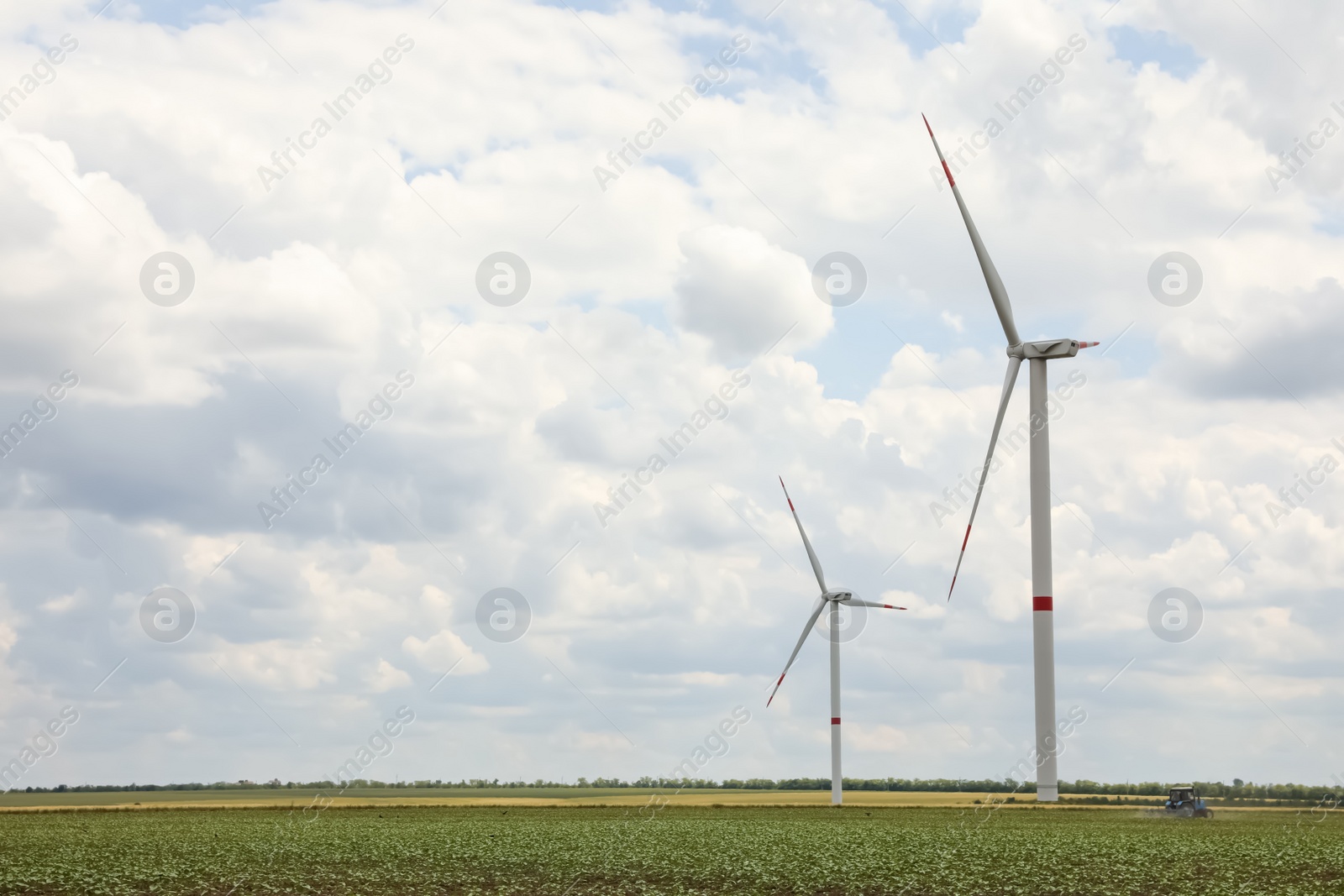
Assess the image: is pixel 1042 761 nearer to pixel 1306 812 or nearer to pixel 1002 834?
pixel 1002 834

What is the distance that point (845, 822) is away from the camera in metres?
80.1

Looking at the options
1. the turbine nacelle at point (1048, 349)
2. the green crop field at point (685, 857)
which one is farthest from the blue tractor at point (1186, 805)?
the turbine nacelle at point (1048, 349)

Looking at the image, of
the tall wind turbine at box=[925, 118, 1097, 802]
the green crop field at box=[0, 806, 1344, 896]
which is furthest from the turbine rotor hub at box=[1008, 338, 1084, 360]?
the green crop field at box=[0, 806, 1344, 896]

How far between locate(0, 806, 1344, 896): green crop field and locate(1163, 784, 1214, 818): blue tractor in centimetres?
1220

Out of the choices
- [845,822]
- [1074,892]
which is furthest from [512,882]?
[845,822]

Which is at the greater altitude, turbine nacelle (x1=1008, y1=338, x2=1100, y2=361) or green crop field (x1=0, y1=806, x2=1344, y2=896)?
turbine nacelle (x1=1008, y1=338, x2=1100, y2=361)

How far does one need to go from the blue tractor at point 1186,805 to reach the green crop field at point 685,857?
12205 mm

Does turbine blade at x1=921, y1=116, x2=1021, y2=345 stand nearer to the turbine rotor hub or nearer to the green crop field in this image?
the turbine rotor hub

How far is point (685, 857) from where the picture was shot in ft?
178

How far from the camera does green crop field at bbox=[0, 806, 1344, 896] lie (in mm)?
45688

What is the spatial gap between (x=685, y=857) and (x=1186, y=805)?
191 feet

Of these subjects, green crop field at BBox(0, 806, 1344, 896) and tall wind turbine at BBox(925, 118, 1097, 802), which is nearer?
green crop field at BBox(0, 806, 1344, 896)

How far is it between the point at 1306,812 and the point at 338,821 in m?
84.0

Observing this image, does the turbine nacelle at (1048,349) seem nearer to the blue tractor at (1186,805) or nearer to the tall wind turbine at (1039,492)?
the tall wind turbine at (1039,492)
